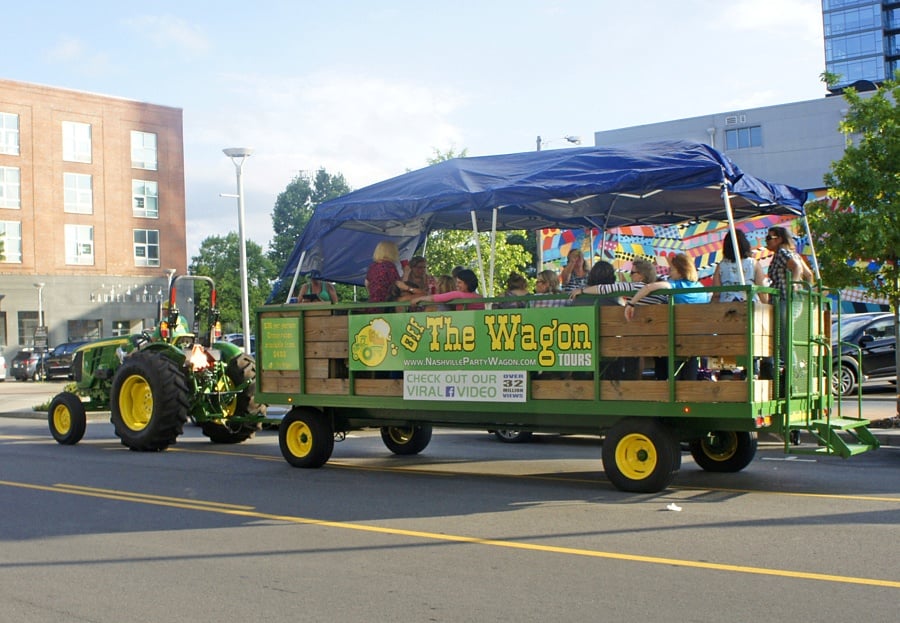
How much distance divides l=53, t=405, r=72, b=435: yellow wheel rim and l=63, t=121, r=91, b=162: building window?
40.7m

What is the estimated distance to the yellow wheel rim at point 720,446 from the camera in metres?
10.4

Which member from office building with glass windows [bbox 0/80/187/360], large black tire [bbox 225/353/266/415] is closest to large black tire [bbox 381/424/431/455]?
large black tire [bbox 225/353/266/415]

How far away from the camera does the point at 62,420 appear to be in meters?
14.8

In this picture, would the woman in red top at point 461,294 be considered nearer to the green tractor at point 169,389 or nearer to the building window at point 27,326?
the green tractor at point 169,389

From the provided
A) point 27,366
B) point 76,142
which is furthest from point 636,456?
point 76,142

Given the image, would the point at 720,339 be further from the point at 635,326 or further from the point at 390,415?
the point at 390,415

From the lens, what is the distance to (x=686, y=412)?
8.70m

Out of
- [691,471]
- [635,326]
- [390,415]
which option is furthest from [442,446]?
[635,326]

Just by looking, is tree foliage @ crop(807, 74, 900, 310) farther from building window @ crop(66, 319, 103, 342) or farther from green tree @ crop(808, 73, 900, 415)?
building window @ crop(66, 319, 103, 342)

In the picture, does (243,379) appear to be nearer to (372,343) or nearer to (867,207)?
(372,343)

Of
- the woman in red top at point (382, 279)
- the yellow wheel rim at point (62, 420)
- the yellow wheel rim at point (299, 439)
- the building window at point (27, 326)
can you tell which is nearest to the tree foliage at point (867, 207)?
the woman in red top at point (382, 279)

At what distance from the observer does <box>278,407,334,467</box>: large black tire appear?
36.9 ft

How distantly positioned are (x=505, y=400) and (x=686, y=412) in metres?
1.85

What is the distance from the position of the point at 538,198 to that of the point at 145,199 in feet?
161
